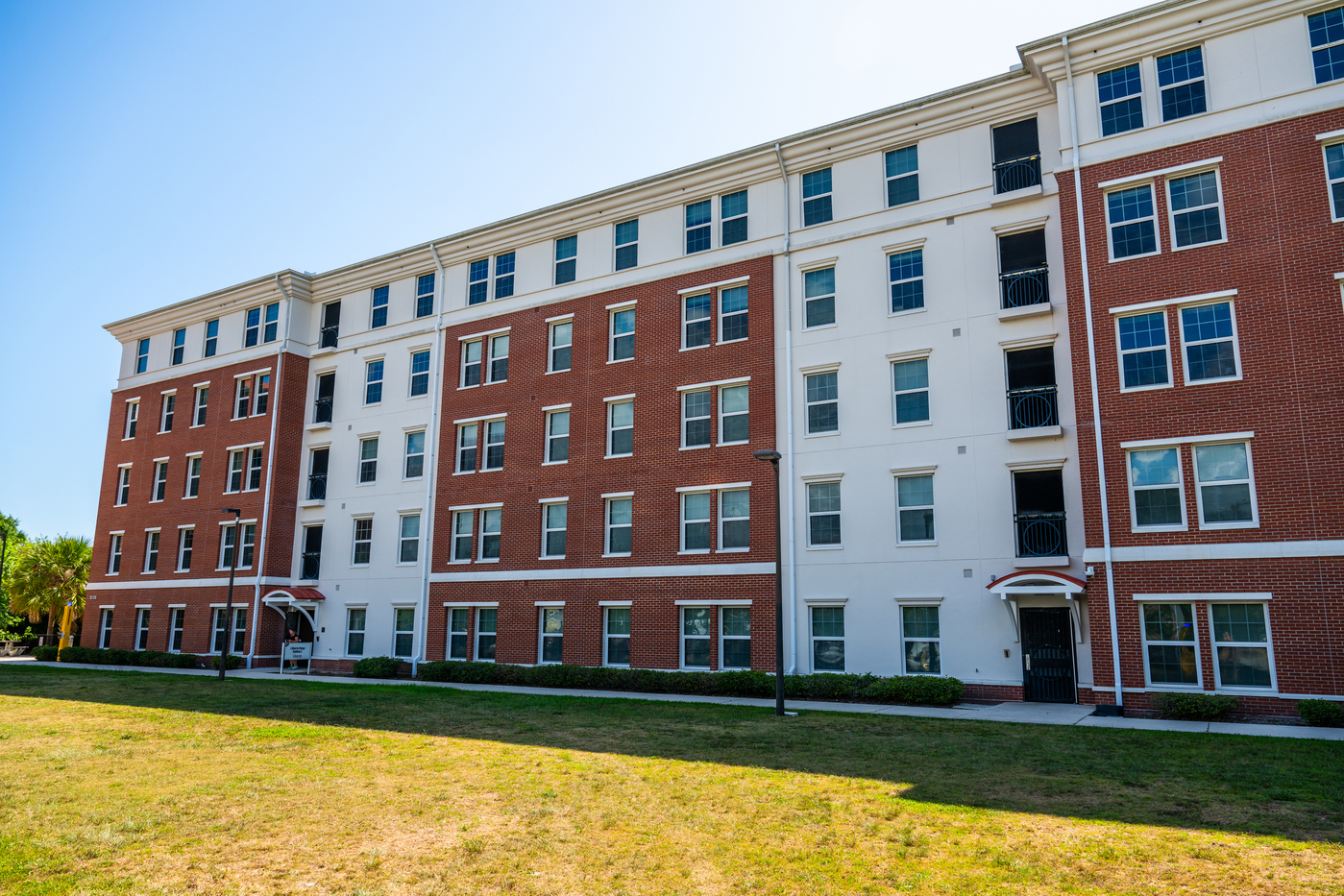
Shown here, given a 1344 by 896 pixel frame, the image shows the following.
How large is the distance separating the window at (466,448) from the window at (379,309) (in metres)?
6.17

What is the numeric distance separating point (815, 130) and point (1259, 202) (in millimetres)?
11242

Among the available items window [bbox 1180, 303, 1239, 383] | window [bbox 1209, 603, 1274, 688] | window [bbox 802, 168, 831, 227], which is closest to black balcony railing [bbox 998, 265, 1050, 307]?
window [bbox 1180, 303, 1239, 383]

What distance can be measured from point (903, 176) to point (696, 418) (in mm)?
8961

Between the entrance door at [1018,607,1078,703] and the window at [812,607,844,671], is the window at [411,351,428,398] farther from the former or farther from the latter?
the entrance door at [1018,607,1078,703]

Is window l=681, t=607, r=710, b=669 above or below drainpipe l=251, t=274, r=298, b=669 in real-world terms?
A: below

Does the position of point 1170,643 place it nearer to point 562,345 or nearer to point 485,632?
point 562,345

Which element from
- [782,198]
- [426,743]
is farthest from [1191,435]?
[426,743]

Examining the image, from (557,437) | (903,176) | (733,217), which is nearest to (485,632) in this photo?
(557,437)

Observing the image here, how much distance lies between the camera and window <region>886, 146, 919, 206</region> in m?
24.3

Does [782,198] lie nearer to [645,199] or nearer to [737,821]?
[645,199]

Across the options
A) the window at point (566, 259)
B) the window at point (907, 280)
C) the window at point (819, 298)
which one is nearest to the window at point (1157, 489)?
the window at point (907, 280)

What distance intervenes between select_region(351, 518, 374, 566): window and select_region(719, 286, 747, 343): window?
15.4m

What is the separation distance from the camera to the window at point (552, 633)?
28.0 m

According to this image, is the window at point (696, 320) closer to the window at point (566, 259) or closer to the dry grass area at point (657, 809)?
the window at point (566, 259)
